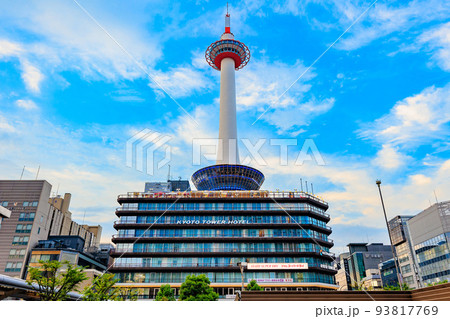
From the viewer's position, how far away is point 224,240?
→ 233ft

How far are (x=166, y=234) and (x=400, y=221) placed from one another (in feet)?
270

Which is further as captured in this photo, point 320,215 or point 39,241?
point 39,241

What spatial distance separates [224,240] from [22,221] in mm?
58036

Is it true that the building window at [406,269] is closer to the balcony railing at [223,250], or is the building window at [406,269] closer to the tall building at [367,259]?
the tall building at [367,259]

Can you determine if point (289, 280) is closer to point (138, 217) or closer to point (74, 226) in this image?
point (138, 217)

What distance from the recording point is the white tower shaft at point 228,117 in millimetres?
94812

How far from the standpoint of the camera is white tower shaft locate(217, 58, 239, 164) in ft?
311

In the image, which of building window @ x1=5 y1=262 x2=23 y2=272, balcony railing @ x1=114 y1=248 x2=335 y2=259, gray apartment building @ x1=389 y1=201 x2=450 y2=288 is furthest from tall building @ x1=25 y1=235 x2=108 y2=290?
gray apartment building @ x1=389 y1=201 x2=450 y2=288

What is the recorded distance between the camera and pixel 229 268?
67.8 meters

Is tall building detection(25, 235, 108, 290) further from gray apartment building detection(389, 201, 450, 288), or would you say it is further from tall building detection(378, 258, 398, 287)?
tall building detection(378, 258, 398, 287)

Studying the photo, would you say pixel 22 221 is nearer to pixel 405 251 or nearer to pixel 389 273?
pixel 405 251

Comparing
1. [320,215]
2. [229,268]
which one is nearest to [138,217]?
[229,268]

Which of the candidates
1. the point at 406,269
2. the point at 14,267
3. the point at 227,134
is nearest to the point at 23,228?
the point at 14,267
